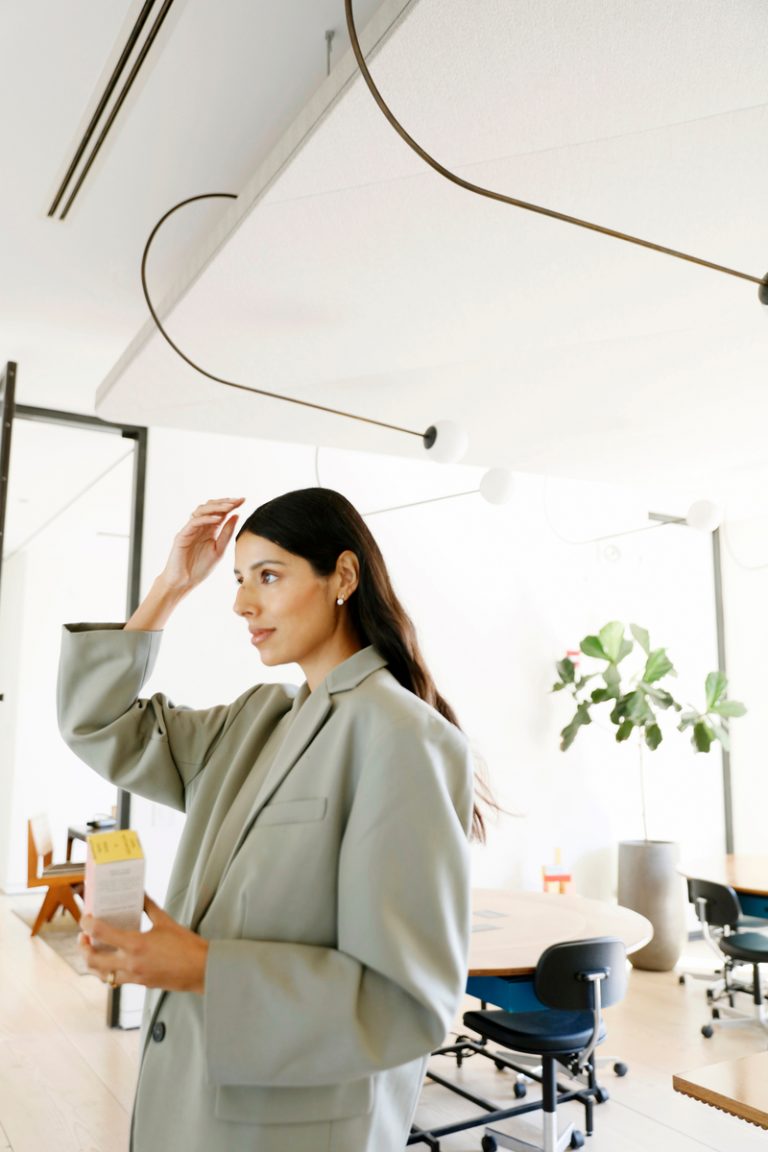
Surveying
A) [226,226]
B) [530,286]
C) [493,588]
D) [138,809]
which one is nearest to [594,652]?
[493,588]

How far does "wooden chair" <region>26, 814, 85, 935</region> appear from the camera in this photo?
258 inches

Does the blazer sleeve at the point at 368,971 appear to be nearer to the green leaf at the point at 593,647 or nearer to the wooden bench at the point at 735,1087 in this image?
the wooden bench at the point at 735,1087

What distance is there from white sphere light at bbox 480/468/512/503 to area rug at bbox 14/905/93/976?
3.57 meters

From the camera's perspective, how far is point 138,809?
4.74 meters

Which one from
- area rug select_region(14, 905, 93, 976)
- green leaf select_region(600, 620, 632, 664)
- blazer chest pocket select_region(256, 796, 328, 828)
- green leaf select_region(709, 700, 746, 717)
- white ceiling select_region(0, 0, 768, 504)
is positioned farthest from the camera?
green leaf select_region(709, 700, 746, 717)

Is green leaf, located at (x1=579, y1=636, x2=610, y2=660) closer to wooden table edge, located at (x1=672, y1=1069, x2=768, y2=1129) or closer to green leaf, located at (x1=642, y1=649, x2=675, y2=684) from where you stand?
green leaf, located at (x1=642, y1=649, x2=675, y2=684)

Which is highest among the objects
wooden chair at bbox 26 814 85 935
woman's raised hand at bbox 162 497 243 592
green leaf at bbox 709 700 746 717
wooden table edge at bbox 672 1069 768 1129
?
woman's raised hand at bbox 162 497 243 592

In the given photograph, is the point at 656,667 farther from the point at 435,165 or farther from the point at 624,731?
the point at 435,165

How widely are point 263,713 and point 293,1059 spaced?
507mm

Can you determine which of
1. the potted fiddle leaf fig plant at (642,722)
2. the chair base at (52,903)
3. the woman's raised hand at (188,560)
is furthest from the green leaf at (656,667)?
the woman's raised hand at (188,560)

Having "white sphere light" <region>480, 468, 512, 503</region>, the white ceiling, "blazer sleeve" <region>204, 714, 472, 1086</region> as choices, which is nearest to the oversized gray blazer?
"blazer sleeve" <region>204, 714, 472, 1086</region>

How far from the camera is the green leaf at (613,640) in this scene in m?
6.28

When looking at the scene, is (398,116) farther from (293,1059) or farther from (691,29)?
(293,1059)

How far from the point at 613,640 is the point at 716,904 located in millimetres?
2032
